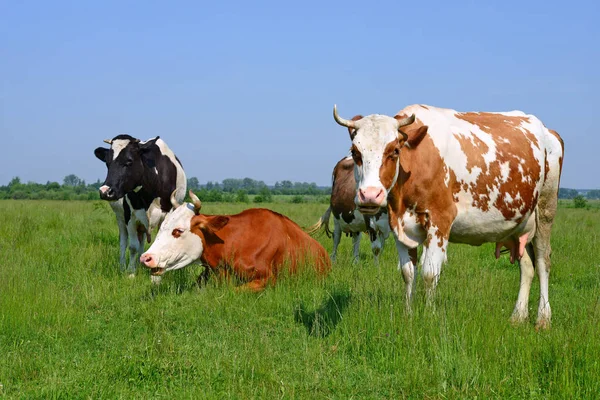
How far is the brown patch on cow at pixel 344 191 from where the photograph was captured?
11.1 m

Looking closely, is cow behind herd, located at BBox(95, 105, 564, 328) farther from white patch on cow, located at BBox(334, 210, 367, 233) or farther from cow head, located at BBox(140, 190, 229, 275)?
white patch on cow, located at BBox(334, 210, 367, 233)

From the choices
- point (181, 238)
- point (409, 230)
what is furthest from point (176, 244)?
point (409, 230)

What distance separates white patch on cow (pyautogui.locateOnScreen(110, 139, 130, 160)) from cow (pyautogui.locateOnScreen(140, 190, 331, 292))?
198 centimetres

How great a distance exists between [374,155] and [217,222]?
3.09m

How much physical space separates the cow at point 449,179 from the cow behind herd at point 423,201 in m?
0.01

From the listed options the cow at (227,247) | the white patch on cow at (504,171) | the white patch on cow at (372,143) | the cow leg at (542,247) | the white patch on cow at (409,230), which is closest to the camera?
the white patch on cow at (372,143)

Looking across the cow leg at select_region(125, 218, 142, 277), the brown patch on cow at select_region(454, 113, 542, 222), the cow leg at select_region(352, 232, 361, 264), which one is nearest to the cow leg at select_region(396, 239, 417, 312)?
the brown patch on cow at select_region(454, 113, 542, 222)

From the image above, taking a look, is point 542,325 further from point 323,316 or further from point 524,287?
point 323,316

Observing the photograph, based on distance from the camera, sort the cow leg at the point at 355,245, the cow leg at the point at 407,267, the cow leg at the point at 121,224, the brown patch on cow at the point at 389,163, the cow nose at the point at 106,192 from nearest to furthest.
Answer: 1. the brown patch on cow at the point at 389,163
2. the cow leg at the point at 407,267
3. the cow nose at the point at 106,192
4. the cow leg at the point at 121,224
5. the cow leg at the point at 355,245

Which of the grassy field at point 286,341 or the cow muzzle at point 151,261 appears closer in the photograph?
the grassy field at point 286,341

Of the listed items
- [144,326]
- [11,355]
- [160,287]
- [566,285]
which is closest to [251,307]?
[144,326]

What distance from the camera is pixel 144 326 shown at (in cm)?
592

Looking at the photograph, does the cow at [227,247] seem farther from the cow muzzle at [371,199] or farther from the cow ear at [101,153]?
the cow ear at [101,153]

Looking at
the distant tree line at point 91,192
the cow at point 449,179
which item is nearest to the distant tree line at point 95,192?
the distant tree line at point 91,192
